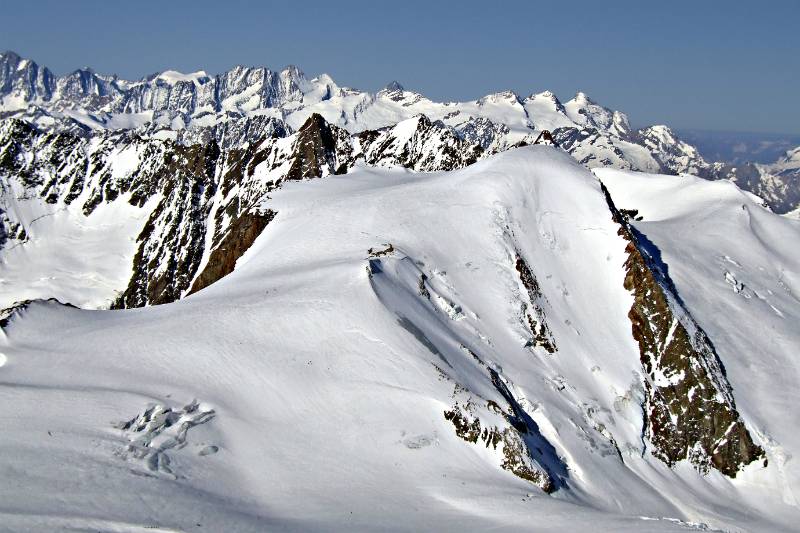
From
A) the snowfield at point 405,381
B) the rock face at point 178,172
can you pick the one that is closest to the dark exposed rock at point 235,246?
the snowfield at point 405,381

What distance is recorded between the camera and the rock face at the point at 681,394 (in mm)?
43531

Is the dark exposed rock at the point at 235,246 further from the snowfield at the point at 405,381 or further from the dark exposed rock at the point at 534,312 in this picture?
the dark exposed rock at the point at 534,312

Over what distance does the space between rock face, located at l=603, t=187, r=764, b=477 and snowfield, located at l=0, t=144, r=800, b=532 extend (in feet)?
2.90

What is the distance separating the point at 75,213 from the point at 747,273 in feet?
403

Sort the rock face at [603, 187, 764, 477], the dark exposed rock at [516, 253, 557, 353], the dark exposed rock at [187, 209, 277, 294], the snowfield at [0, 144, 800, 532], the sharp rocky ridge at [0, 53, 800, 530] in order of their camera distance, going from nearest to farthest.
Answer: the snowfield at [0, 144, 800, 532]
the sharp rocky ridge at [0, 53, 800, 530]
the dark exposed rock at [516, 253, 557, 353]
the rock face at [603, 187, 764, 477]
the dark exposed rock at [187, 209, 277, 294]

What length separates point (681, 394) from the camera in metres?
44.9

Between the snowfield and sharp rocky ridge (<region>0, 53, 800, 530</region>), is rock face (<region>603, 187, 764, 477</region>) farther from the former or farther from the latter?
the snowfield

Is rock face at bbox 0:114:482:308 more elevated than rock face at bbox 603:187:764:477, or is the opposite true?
rock face at bbox 0:114:482:308

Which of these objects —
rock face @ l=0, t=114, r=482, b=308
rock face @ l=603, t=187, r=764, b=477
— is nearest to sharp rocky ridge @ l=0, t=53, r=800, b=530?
rock face @ l=603, t=187, r=764, b=477

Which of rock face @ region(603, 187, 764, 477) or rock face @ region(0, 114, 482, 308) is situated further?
rock face @ region(0, 114, 482, 308)

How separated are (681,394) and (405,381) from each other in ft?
83.6

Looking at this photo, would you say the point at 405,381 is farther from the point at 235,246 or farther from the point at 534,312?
the point at 235,246

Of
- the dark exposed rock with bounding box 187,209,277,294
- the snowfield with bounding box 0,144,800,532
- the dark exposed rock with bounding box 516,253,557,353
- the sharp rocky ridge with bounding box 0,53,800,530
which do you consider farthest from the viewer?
the dark exposed rock with bounding box 187,209,277,294

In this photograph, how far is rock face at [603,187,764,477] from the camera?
4353cm
